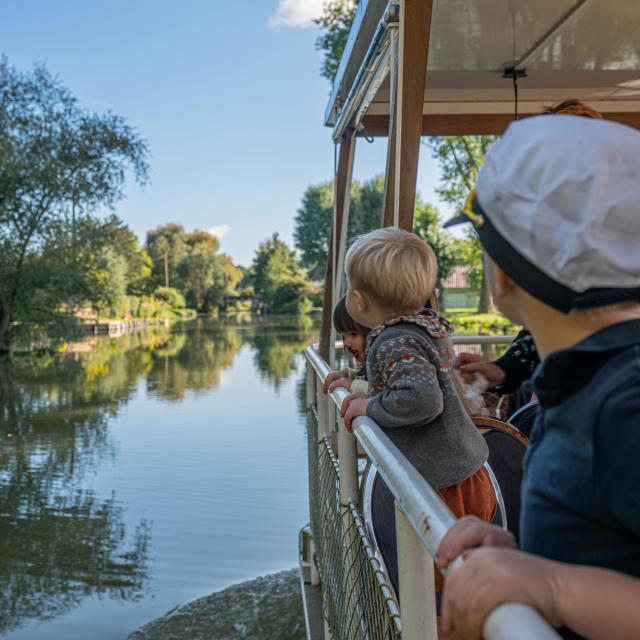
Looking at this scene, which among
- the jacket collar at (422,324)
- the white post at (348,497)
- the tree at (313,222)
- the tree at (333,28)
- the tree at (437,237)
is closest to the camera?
the jacket collar at (422,324)

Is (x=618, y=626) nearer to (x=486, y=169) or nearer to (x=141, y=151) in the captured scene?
(x=486, y=169)

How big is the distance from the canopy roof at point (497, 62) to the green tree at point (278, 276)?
217 feet

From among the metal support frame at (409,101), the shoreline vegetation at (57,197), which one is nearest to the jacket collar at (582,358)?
the metal support frame at (409,101)

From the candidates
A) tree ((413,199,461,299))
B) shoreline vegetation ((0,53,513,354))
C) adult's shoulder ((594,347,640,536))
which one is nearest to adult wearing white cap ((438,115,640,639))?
adult's shoulder ((594,347,640,536))

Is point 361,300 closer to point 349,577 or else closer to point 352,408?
point 352,408

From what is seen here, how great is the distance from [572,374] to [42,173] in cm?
2476

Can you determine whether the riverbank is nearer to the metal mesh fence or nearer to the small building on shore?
the metal mesh fence

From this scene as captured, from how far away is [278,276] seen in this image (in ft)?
256

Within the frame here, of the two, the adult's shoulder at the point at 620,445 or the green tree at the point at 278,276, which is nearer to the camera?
the adult's shoulder at the point at 620,445

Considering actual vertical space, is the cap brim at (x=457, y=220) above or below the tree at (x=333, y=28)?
below

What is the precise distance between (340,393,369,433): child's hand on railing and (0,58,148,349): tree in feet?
77.0

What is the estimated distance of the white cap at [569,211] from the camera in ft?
2.78

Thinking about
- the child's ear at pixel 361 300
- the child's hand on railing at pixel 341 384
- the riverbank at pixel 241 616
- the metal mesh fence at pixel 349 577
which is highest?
the child's ear at pixel 361 300

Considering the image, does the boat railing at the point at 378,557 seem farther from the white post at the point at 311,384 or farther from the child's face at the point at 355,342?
the white post at the point at 311,384
